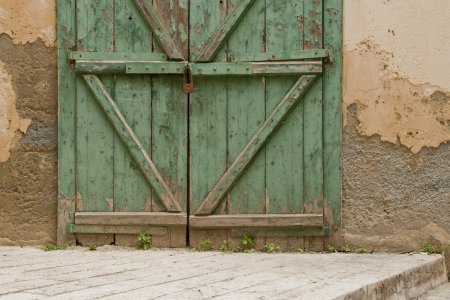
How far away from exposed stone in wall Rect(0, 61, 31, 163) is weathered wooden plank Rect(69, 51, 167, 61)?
538 millimetres

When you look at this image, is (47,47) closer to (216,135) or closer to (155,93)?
(155,93)

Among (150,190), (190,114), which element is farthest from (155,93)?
(150,190)

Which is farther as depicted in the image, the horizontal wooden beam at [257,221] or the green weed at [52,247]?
the horizontal wooden beam at [257,221]

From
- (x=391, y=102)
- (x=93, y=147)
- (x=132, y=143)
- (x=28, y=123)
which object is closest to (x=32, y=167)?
(x=28, y=123)

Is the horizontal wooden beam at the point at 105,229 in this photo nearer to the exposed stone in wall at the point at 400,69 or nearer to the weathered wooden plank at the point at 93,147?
the weathered wooden plank at the point at 93,147

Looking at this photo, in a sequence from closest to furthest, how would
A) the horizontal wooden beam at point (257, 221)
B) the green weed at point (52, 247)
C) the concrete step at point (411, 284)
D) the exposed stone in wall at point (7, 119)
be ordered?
1. the concrete step at point (411, 284)
2. the green weed at point (52, 247)
3. the horizontal wooden beam at point (257, 221)
4. the exposed stone in wall at point (7, 119)

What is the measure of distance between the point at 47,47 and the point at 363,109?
7.93ft

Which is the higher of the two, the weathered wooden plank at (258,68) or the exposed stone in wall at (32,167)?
the weathered wooden plank at (258,68)

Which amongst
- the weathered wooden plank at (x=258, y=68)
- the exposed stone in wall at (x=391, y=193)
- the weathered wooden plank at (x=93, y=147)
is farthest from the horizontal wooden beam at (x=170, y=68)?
the exposed stone in wall at (x=391, y=193)

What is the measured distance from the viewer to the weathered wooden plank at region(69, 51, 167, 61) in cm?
523

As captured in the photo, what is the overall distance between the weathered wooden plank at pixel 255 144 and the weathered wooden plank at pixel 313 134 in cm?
9

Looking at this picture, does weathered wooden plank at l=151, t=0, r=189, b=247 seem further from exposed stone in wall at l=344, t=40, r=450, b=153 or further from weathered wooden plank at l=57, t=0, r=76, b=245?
exposed stone in wall at l=344, t=40, r=450, b=153

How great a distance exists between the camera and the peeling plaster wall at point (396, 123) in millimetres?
5176

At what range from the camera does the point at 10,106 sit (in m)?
5.28
